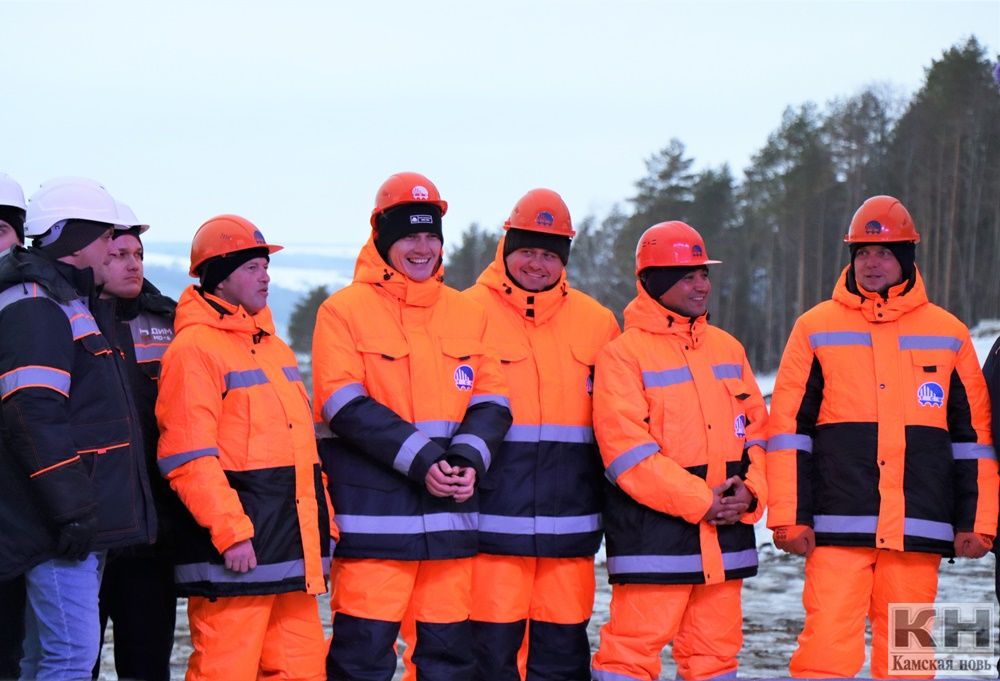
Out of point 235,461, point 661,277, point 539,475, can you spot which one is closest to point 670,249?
point 661,277

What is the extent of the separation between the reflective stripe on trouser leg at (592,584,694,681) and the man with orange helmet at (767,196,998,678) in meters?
0.65

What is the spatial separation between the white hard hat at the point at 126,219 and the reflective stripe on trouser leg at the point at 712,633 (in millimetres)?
3087

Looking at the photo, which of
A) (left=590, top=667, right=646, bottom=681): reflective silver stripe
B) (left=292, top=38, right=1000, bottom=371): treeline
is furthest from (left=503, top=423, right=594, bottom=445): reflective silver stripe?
(left=292, top=38, right=1000, bottom=371): treeline

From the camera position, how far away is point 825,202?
48.6 meters

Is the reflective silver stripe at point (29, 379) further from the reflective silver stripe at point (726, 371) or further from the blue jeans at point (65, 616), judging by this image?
the reflective silver stripe at point (726, 371)

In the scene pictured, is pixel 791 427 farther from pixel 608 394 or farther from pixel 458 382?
pixel 458 382

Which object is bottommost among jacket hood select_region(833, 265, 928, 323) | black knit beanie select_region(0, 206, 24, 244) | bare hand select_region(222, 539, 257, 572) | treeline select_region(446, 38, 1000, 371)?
bare hand select_region(222, 539, 257, 572)

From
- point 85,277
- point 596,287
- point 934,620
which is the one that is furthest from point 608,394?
point 596,287

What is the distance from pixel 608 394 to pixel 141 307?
2.25m

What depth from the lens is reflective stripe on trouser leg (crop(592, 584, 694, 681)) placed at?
17.6 ft

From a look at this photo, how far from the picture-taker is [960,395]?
5.65 metres

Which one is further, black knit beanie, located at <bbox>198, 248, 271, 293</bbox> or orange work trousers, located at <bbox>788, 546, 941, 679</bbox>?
orange work trousers, located at <bbox>788, 546, 941, 679</bbox>

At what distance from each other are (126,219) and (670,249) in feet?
8.29
